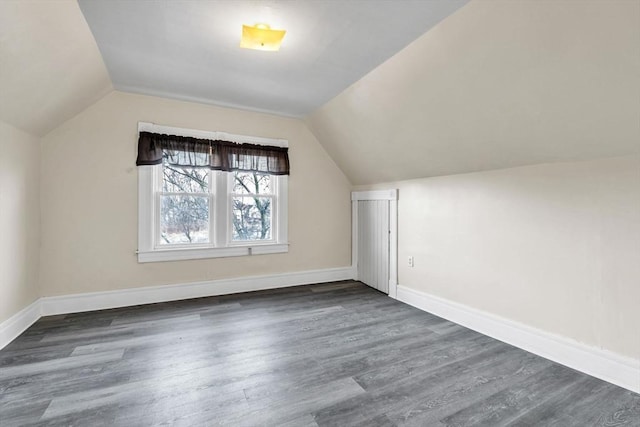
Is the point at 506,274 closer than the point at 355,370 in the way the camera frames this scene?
No

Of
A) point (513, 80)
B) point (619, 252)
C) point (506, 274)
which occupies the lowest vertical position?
point (506, 274)

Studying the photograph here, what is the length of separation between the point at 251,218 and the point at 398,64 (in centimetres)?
268

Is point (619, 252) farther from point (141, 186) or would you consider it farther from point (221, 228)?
point (141, 186)

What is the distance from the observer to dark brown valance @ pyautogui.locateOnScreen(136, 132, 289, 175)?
136 inches

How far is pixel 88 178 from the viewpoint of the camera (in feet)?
10.7

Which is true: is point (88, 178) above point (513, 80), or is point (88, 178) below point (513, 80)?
below

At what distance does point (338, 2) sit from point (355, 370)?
2.52 m

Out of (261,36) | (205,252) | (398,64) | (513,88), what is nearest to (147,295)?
(205,252)

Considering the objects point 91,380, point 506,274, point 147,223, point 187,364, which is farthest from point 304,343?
point 147,223

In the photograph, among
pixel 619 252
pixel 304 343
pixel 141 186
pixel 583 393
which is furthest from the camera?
pixel 141 186

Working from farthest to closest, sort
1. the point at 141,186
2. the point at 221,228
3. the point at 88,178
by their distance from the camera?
the point at 221,228 < the point at 141,186 < the point at 88,178

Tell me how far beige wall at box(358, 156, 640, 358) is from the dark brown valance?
2.12 metres

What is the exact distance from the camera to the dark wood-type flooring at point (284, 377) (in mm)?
1682

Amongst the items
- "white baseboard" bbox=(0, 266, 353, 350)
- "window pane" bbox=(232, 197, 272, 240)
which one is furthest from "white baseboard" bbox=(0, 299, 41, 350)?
"window pane" bbox=(232, 197, 272, 240)
